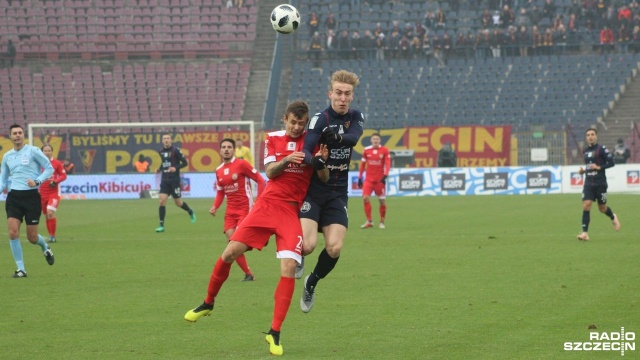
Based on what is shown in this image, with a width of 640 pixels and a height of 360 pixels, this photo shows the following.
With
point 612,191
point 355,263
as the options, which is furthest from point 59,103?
point 355,263

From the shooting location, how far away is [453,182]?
39.1 meters

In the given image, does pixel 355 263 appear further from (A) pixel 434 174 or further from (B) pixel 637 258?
(A) pixel 434 174

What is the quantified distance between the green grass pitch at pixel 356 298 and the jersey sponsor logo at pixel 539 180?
55.0 ft

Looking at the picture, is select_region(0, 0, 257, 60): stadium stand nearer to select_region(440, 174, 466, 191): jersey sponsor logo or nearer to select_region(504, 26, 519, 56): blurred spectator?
select_region(504, 26, 519, 56): blurred spectator

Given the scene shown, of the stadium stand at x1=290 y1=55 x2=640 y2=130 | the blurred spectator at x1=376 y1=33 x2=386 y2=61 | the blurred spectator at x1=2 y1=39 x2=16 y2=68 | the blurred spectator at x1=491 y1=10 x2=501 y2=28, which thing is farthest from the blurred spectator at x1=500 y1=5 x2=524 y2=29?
the blurred spectator at x1=2 y1=39 x2=16 y2=68

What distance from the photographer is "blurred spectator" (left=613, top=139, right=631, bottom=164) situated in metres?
38.8

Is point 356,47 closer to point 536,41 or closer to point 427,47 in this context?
point 427,47

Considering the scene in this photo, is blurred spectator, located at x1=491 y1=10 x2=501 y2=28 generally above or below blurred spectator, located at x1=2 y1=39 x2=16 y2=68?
above

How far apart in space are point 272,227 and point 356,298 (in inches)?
117

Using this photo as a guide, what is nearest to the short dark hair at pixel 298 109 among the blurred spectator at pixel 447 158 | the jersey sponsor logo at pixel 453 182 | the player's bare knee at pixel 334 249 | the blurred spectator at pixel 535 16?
the player's bare knee at pixel 334 249

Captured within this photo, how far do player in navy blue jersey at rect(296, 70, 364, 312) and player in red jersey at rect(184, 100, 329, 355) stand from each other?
0.44ft

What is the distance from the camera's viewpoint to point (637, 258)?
1577 centimetres

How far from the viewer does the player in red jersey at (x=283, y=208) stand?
8906mm

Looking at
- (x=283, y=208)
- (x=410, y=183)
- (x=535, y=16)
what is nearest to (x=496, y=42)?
(x=535, y=16)
